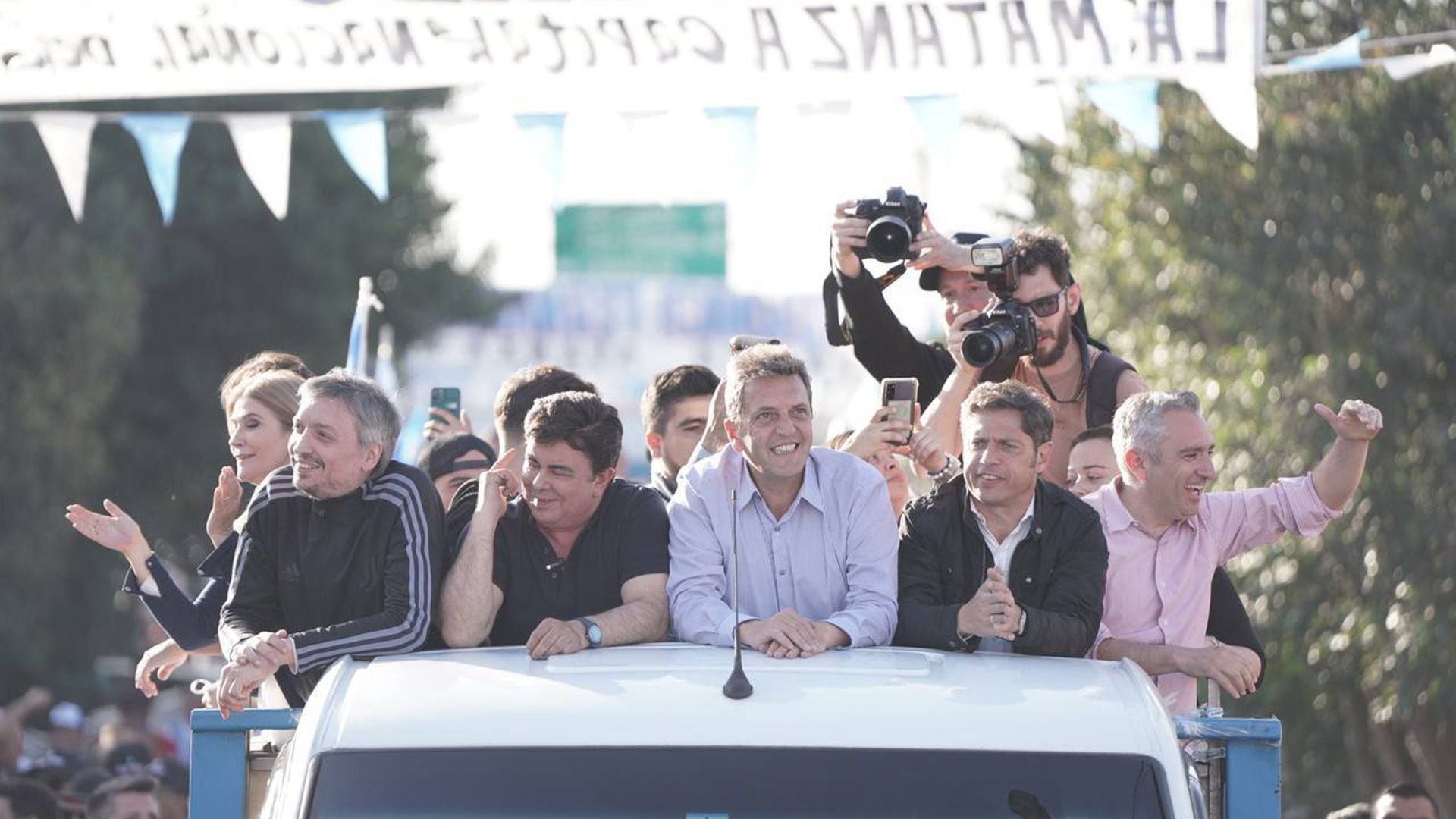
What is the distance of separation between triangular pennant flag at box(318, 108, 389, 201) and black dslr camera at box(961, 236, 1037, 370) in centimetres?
452

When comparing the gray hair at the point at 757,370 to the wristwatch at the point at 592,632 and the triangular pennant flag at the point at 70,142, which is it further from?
the triangular pennant flag at the point at 70,142

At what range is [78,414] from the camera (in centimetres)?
2219

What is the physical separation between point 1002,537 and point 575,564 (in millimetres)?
955

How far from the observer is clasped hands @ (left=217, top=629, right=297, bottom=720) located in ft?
16.1

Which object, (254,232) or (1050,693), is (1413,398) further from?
(254,232)

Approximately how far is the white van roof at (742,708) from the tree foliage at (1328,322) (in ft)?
27.1

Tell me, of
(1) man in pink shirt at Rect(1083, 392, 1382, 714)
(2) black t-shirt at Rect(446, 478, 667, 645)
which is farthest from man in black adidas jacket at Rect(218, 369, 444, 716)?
(1) man in pink shirt at Rect(1083, 392, 1382, 714)

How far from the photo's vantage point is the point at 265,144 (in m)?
10.8

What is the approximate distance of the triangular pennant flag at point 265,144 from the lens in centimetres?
1071

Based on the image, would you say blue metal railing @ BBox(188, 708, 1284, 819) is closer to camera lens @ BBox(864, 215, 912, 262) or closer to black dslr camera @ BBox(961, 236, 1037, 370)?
black dslr camera @ BBox(961, 236, 1037, 370)

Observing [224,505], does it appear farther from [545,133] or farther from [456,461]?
[545,133]

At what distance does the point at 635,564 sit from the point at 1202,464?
1.34 metres

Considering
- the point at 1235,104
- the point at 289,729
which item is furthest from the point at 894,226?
the point at 1235,104

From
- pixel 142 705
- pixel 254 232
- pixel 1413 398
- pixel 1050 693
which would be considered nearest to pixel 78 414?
pixel 254 232
